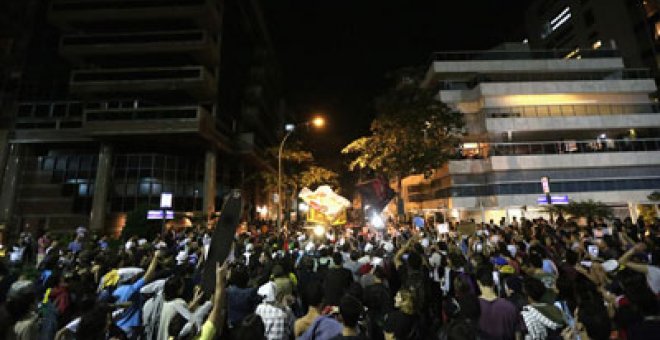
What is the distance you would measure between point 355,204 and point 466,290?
215 ft

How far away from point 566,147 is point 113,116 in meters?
41.5

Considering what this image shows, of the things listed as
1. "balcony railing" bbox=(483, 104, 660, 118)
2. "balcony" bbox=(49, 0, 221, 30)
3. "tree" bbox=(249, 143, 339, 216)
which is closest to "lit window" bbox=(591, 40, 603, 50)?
"balcony railing" bbox=(483, 104, 660, 118)

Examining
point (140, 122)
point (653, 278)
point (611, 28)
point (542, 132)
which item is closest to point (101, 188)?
point (140, 122)

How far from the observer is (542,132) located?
1315 inches

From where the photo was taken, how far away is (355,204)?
69.1 m

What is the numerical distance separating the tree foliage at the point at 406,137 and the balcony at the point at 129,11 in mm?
16117

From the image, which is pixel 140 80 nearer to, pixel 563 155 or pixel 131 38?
pixel 131 38

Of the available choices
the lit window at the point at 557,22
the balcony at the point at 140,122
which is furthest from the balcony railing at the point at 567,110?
the balcony at the point at 140,122

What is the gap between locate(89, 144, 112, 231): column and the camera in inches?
913

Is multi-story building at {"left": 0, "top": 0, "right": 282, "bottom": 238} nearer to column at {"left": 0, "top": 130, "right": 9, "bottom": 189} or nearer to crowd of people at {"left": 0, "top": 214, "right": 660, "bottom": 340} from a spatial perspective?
column at {"left": 0, "top": 130, "right": 9, "bottom": 189}

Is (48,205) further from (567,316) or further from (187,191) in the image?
(567,316)

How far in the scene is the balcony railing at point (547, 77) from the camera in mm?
34531

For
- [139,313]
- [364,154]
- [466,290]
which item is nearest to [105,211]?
[364,154]

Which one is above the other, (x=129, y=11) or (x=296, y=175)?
(x=129, y=11)
